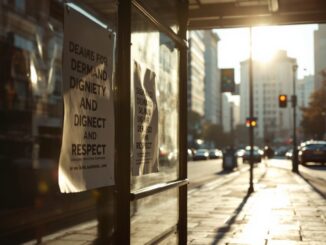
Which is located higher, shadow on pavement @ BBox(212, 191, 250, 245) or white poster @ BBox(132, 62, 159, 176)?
white poster @ BBox(132, 62, 159, 176)

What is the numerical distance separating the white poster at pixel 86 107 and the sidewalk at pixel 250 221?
639 millimetres

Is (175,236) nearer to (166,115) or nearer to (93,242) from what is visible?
(166,115)

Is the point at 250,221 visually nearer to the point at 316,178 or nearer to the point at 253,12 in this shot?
the point at 253,12

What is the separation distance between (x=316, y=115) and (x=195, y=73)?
72.3 meters

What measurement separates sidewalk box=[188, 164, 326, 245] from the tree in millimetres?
65506

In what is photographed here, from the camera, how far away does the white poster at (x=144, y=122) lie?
5.13 m

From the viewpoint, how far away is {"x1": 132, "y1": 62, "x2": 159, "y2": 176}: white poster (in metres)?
5.13

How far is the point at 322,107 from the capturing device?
80.7 meters

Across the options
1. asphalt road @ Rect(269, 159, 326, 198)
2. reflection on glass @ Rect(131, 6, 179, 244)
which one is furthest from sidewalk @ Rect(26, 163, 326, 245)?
asphalt road @ Rect(269, 159, 326, 198)

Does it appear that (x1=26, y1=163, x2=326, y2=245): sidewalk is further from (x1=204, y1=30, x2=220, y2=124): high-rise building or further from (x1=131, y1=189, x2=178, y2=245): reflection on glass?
(x1=204, y1=30, x2=220, y2=124): high-rise building

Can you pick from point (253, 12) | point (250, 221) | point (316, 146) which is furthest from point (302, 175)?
point (253, 12)

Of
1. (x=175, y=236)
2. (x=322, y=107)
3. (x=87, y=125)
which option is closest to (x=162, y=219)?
(x=175, y=236)

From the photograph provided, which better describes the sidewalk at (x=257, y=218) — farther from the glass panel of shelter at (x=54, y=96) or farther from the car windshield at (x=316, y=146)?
the car windshield at (x=316, y=146)

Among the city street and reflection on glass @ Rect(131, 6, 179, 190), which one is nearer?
reflection on glass @ Rect(131, 6, 179, 190)
